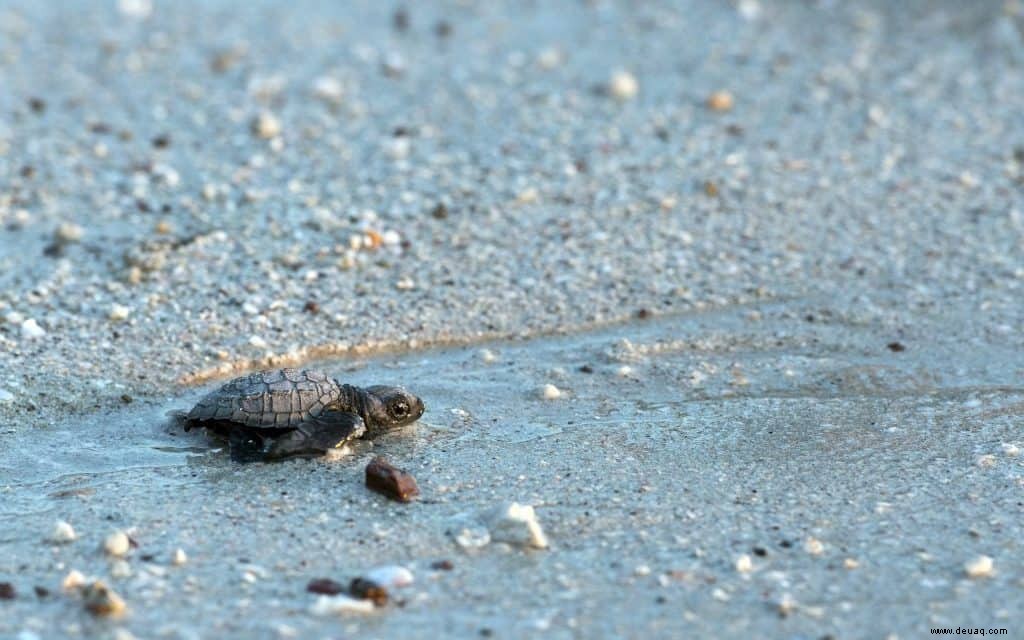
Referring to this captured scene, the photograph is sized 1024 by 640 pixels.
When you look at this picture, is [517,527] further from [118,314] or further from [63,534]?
[118,314]

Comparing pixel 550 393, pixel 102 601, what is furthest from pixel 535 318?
pixel 102 601

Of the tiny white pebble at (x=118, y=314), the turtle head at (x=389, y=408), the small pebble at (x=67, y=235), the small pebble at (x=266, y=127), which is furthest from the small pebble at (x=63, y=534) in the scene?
the small pebble at (x=266, y=127)

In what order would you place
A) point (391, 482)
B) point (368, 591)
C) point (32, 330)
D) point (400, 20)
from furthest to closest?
point (400, 20), point (32, 330), point (391, 482), point (368, 591)

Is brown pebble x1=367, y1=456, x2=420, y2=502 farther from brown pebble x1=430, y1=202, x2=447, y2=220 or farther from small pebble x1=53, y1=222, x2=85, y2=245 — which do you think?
small pebble x1=53, y1=222, x2=85, y2=245

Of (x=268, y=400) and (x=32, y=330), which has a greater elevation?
(x=32, y=330)

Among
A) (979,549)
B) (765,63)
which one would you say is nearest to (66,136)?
(765,63)

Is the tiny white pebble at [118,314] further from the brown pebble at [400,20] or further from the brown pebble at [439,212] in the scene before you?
the brown pebble at [400,20]

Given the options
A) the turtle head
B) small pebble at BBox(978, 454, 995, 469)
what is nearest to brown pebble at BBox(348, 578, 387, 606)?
the turtle head
